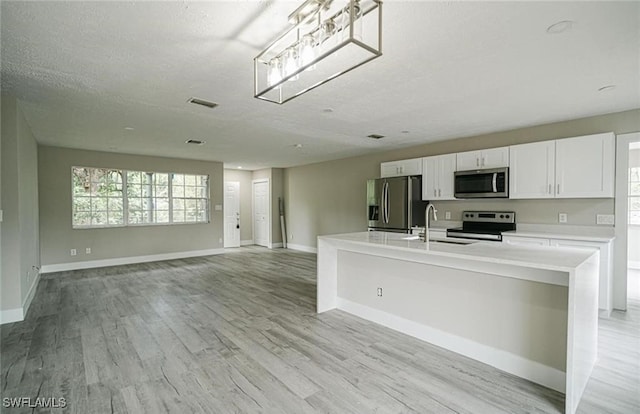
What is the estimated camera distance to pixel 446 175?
17.0 feet

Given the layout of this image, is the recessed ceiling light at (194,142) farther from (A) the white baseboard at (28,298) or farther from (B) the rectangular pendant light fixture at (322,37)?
(B) the rectangular pendant light fixture at (322,37)

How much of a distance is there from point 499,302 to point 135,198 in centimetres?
738

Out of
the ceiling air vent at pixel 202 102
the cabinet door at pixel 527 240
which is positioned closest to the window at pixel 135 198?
the ceiling air vent at pixel 202 102

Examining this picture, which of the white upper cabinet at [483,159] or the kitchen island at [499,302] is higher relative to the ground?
the white upper cabinet at [483,159]

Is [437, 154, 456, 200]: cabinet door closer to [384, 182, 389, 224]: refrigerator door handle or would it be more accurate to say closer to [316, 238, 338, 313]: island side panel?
[384, 182, 389, 224]: refrigerator door handle

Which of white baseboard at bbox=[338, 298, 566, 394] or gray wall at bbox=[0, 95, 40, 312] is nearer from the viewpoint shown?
white baseboard at bbox=[338, 298, 566, 394]

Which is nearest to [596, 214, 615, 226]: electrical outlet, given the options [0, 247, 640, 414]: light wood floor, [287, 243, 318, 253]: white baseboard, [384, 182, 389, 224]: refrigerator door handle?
[0, 247, 640, 414]: light wood floor

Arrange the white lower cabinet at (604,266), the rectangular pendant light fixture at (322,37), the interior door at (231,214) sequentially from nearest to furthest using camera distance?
the rectangular pendant light fixture at (322,37)
the white lower cabinet at (604,266)
the interior door at (231,214)

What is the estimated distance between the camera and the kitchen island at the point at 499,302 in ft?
6.85

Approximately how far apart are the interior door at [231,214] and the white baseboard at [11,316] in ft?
19.2

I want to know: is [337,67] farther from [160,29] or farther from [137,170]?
[137,170]

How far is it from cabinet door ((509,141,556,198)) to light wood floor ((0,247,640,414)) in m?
1.73

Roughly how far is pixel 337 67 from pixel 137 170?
620cm

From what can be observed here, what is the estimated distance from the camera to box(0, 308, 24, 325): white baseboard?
11.1 feet
